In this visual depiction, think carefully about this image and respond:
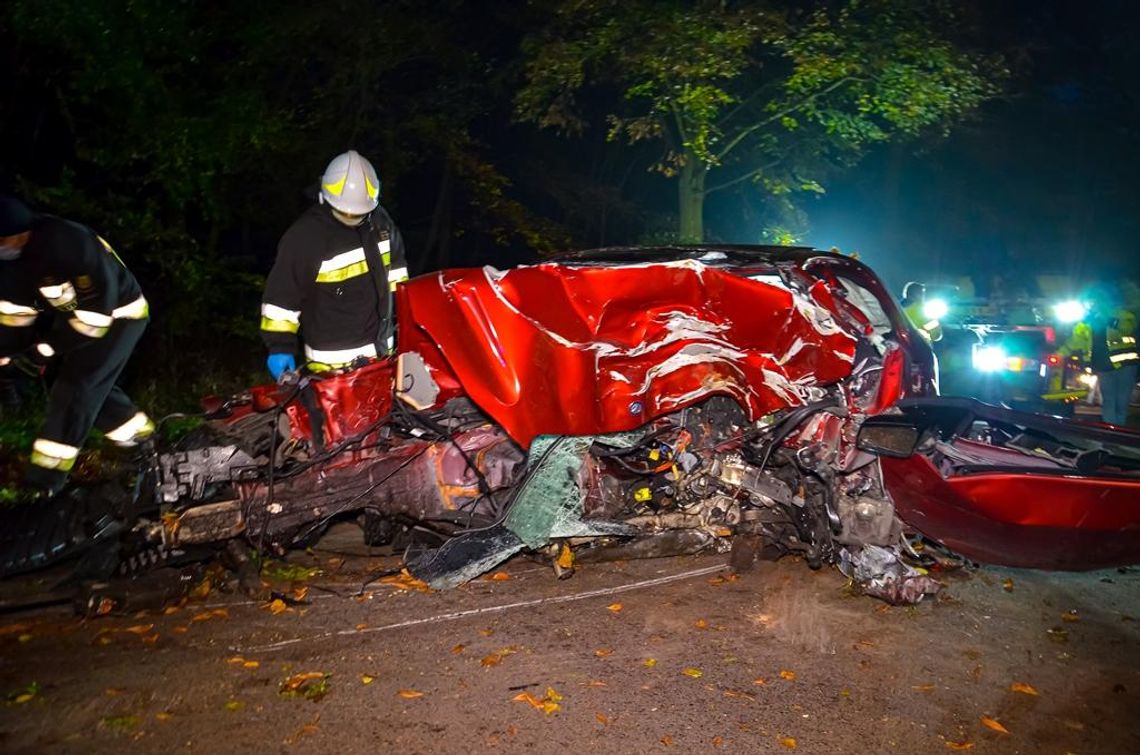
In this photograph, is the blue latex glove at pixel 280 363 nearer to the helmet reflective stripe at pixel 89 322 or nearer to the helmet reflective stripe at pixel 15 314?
the helmet reflective stripe at pixel 89 322

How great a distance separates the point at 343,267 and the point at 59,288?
1.40 meters

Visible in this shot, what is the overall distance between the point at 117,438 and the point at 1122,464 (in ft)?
16.9

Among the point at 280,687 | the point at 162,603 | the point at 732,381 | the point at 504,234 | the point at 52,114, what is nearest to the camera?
the point at 280,687

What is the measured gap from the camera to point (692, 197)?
12398 mm

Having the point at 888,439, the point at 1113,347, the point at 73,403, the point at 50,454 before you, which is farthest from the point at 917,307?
the point at 50,454

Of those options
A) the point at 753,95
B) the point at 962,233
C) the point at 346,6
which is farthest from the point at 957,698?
the point at 962,233

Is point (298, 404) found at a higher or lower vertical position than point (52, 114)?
lower

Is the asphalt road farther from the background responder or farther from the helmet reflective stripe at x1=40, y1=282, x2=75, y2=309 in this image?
the background responder

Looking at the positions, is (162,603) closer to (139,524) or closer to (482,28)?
(139,524)

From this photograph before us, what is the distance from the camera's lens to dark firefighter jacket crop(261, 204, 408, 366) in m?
4.87

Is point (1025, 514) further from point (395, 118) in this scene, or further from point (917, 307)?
point (395, 118)

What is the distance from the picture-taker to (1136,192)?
27344 millimetres

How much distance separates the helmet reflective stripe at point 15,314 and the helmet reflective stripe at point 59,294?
0.21 m

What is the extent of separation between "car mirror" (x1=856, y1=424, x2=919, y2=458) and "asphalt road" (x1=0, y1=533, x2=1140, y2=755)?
2.52 ft
